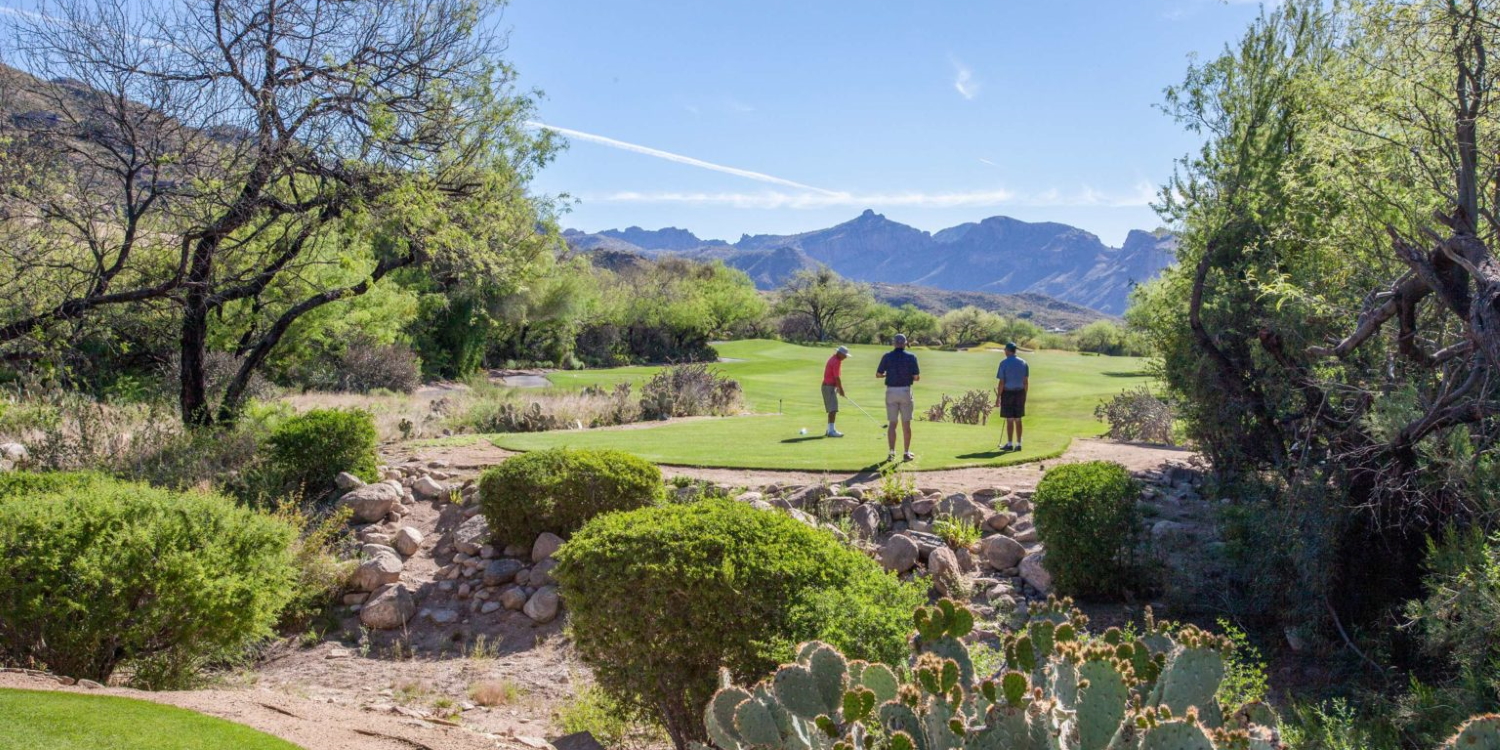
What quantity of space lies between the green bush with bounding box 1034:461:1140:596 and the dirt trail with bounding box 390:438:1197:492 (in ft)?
8.17

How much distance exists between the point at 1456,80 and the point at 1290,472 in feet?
12.5

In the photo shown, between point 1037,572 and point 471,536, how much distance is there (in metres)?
6.38

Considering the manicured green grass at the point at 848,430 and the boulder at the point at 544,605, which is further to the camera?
the manicured green grass at the point at 848,430

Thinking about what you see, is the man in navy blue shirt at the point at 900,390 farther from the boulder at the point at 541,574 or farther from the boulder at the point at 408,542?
the boulder at the point at 408,542

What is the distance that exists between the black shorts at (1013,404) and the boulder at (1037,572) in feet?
16.6

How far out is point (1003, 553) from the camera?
377 inches

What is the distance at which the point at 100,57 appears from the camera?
33.3 feet

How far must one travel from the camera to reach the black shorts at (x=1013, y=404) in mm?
14144

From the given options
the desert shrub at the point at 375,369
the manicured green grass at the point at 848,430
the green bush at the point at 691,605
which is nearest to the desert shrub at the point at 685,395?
the manicured green grass at the point at 848,430

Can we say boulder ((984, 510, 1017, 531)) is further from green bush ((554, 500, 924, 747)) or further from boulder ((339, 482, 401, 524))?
boulder ((339, 482, 401, 524))

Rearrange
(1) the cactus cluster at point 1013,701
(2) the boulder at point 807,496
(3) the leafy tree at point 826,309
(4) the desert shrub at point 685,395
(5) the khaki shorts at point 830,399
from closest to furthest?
(1) the cactus cluster at point 1013,701, (2) the boulder at point 807,496, (5) the khaki shorts at point 830,399, (4) the desert shrub at point 685,395, (3) the leafy tree at point 826,309

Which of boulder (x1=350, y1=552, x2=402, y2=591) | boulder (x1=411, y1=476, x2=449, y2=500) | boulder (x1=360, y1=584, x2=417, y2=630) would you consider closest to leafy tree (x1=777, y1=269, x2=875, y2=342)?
boulder (x1=411, y1=476, x2=449, y2=500)

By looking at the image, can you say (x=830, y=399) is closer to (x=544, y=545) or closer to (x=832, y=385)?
(x=832, y=385)

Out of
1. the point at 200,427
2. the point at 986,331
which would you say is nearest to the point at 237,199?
the point at 200,427
